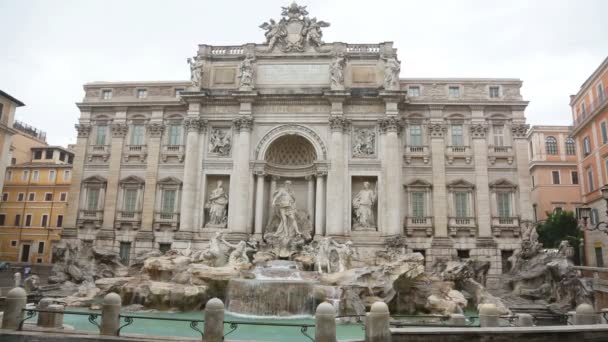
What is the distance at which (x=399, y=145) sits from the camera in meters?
29.8

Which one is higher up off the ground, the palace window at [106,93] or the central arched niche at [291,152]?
the palace window at [106,93]

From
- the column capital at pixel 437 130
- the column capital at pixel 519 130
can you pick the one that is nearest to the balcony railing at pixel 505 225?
the column capital at pixel 519 130

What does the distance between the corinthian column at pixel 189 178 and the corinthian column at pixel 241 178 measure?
2737mm

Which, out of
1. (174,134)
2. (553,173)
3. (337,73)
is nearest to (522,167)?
(337,73)

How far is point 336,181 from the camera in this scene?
28312 millimetres

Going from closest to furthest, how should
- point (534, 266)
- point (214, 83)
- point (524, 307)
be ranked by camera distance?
point (524, 307) < point (534, 266) < point (214, 83)

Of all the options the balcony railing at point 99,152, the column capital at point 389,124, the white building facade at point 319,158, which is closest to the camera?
the white building facade at point 319,158

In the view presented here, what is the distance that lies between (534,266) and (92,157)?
3008 centimetres

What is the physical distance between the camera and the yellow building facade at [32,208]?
155 feet

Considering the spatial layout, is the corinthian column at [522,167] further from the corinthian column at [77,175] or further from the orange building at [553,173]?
the corinthian column at [77,175]

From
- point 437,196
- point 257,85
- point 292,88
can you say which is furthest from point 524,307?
point 257,85

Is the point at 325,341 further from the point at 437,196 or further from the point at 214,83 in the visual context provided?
the point at 214,83

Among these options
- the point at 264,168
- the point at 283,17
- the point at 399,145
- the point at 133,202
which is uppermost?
the point at 283,17

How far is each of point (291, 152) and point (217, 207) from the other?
21.0ft
